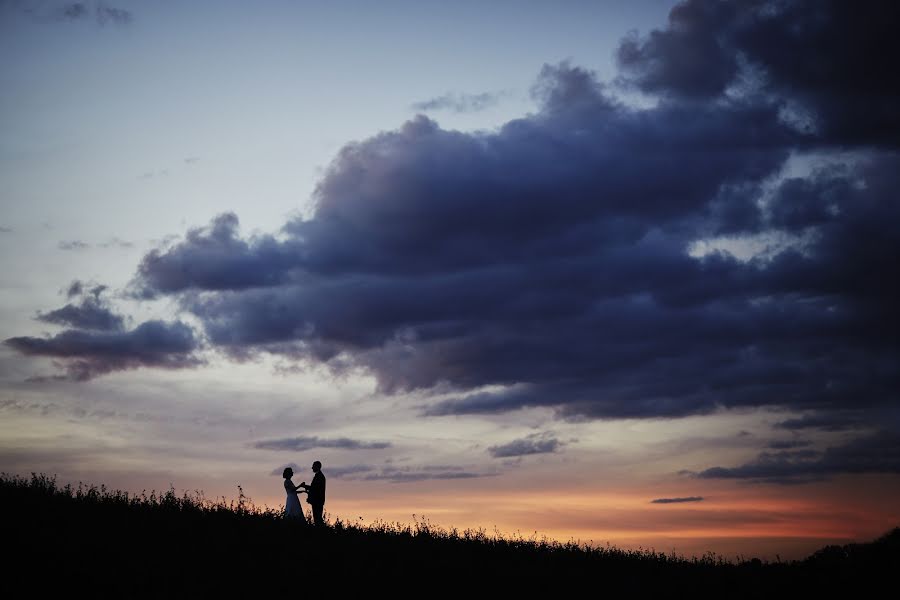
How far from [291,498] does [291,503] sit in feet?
0.51

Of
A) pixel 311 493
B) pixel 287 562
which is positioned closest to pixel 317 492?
pixel 311 493

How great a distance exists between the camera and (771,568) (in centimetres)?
2475

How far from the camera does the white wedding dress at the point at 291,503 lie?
22.9 meters

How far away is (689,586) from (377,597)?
962 centimetres

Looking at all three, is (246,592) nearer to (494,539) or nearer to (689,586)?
(494,539)

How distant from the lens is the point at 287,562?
54.4ft

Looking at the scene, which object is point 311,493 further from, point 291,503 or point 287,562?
point 287,562

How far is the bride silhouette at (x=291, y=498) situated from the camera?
2295 centimetres

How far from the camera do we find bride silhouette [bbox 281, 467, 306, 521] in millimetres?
22948

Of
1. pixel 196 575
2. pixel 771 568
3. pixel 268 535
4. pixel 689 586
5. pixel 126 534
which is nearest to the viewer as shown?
pixel 196 575

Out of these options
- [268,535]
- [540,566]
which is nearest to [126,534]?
[268,535]

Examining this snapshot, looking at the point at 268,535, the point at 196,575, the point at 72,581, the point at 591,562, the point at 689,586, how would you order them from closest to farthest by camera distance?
the point at 72,581
the point at 196,575
the point at 268,535
the point at 689,586
the point at 591,562

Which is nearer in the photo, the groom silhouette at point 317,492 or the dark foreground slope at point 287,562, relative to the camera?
the dark foreground slope at point 287,562

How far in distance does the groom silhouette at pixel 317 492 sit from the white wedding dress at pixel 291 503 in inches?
13.9
